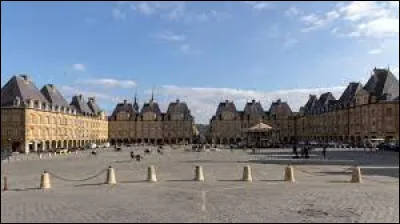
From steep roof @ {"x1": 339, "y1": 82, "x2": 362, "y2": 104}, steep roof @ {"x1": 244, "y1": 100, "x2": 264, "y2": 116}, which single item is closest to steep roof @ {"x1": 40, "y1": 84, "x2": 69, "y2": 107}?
steep roof @ {"x1": 244, "y1": 100, "x2": 264, "y2": 116}

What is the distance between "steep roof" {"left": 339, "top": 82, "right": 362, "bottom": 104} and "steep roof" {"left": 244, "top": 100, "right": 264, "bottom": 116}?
1249 inches

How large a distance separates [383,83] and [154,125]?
69352mm

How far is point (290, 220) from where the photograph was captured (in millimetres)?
14125

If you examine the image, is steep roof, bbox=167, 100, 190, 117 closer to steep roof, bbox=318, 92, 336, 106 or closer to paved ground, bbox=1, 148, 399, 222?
steep roof, bbox=318, 92, 336, 106

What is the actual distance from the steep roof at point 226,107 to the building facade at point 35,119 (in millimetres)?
39004

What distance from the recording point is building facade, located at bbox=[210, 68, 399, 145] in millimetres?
94000

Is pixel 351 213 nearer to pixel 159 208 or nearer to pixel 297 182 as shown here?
pixel 159 208

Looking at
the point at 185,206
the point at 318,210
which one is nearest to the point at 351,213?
the point at 318,210

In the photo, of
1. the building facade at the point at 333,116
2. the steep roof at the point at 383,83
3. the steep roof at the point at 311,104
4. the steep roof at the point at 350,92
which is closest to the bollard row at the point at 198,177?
the building facade at the point at 333,116

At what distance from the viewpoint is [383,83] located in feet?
310

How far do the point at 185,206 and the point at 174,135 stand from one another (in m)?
130

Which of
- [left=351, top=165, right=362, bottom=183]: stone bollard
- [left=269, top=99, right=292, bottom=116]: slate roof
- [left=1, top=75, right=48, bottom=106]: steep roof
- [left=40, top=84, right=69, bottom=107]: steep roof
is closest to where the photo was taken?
[left=351, top=165, right=362, bottom=183]: stone bollard

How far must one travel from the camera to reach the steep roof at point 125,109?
148625 mm

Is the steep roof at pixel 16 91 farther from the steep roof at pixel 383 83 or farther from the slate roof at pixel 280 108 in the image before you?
the slate roof at pixel 280 108
